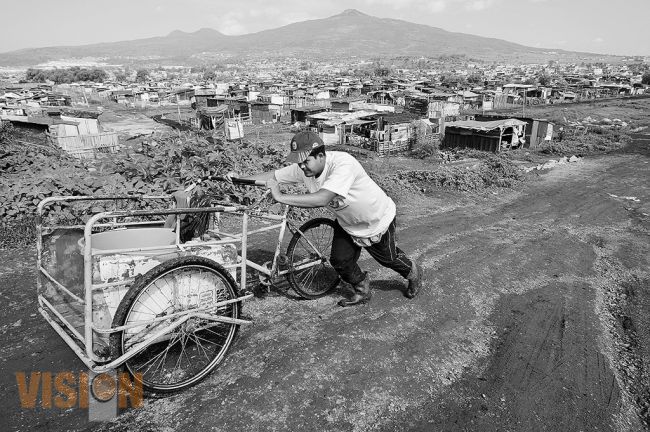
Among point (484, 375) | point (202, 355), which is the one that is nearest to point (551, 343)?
point (484, 375)

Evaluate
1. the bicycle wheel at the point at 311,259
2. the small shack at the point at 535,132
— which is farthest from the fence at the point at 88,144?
the small shack at the point at 535,132

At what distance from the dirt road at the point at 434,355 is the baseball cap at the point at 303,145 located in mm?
1752

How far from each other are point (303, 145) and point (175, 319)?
6.19ft

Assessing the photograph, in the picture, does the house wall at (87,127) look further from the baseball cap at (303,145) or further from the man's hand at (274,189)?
the baseball cap at (303,145)

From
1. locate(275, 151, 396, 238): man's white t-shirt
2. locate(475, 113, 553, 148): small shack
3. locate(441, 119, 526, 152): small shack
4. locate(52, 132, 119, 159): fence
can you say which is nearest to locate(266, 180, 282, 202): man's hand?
locate(275, 151, 396, 238): man's white t-shirt

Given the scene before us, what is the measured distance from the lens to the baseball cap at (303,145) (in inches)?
146

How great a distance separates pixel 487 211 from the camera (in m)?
8.92

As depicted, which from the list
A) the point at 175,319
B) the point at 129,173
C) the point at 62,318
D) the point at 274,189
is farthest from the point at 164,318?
the point at 129,173

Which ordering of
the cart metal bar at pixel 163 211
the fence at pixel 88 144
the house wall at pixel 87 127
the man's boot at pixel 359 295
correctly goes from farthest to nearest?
the house wall at pixel 87 127, the fence at pixel 88 144, the man's boot at pixel 359 295, the cart metal bar at pixel 163 211

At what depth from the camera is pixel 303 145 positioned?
3.72 m

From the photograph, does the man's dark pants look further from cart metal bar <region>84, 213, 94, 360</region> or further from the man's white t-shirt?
cart metal bar <region>84, 213, 94, 360</region>

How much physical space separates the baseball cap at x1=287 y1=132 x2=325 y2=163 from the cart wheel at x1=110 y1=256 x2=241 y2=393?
4.12 feet

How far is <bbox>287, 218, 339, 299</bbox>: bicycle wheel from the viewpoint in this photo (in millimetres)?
4607

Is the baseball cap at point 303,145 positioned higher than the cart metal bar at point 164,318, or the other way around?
the baseball cap at point 303,145
